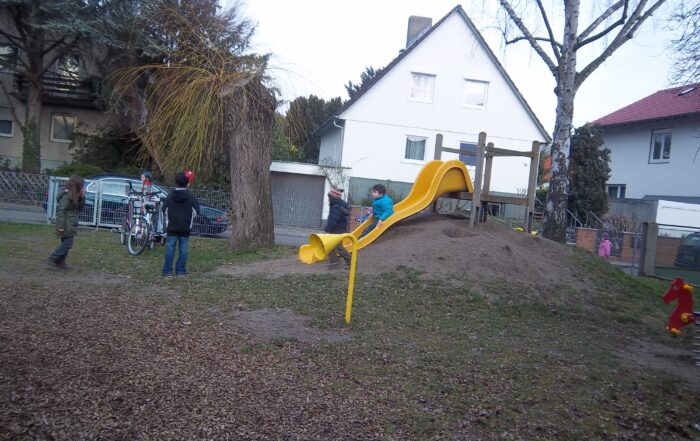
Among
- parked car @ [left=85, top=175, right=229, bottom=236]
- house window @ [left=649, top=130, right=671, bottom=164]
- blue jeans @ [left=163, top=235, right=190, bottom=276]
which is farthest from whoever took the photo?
house window @ [left=649, top=130, right=671, bottom=164]

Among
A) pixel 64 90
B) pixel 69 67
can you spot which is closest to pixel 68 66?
pixel 69 67

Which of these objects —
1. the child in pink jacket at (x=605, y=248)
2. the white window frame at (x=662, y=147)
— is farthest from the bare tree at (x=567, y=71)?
the white window frame at (x=662, y=147)

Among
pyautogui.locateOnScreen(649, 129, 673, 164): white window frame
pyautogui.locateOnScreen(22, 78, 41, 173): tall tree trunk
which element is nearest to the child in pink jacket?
pyautogui.locateOnScreen(649, 129, 673, 164): white window frame

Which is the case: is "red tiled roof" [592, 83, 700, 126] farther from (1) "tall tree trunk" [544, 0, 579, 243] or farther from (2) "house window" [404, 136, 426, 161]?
(1) "tall tree trunk" [544, 0, 579, 243]

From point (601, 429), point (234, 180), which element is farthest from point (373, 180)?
point (601, 429)

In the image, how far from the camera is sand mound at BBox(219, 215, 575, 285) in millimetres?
10000

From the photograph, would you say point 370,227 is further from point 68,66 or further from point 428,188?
point 68,66

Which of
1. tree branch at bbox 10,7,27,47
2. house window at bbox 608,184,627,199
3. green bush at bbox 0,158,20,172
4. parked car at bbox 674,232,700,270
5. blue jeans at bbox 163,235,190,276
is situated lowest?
blue jeans at bbox 163,235,190,276

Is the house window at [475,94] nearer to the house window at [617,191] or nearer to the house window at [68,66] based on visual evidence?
the house window at [617,191]

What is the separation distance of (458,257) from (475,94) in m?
20.4

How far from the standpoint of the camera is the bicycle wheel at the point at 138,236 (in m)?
12.0

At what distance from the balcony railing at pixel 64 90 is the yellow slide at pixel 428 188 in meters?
19.8

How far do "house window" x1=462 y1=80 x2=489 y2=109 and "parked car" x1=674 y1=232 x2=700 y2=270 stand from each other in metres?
15.8

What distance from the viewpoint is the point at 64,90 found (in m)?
28.8
